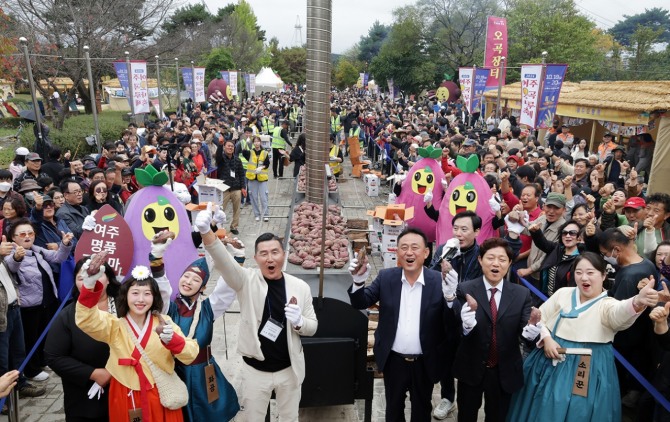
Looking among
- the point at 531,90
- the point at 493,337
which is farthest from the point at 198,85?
the point at 493,337

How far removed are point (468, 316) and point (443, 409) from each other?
169 cm

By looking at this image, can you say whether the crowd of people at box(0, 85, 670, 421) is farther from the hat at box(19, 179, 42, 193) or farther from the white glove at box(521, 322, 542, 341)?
the hat at box(19, 179, 42, 193)

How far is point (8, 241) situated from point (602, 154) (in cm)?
1201

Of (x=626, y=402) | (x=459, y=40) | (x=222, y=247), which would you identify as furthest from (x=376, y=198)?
(x=459, y=40)

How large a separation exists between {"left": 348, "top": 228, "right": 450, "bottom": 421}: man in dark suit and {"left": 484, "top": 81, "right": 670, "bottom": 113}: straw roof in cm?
958

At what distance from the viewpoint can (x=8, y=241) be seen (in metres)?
4.38

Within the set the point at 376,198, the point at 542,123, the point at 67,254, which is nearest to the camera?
the point at 67,254

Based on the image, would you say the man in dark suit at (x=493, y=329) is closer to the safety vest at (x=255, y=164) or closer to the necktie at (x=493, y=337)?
the necktie at (x=493, y=337)

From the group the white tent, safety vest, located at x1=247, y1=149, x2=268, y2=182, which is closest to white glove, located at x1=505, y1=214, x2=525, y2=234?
safety vest, located at x1=247, y1=149, x2=268, y2=182

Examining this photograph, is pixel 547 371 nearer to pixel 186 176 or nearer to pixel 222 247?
pixel 222 247

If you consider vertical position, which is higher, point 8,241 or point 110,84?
point 110,84

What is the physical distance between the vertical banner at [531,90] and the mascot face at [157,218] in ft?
29.9

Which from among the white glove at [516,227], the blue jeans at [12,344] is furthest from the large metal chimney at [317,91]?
the blue jeans at [12,344]

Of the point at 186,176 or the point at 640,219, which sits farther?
the point at 186,176
